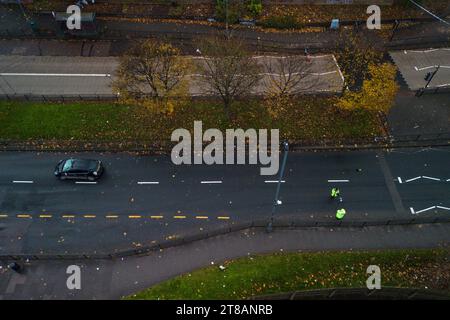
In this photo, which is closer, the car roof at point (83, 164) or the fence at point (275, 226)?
the fence at point (275, 226)

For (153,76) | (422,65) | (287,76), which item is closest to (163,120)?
(153,76)

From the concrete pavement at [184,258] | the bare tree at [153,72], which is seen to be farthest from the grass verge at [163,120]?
the concrete pavement at [184,258]

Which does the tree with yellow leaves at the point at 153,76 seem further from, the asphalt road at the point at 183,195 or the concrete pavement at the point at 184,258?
the concrete pavement at the point at 184,258

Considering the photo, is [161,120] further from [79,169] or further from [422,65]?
[422,65]

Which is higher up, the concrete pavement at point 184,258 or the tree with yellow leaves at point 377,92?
the tree with yellow leaves at point 377,92

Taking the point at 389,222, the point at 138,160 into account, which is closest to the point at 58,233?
the point at 138,160
